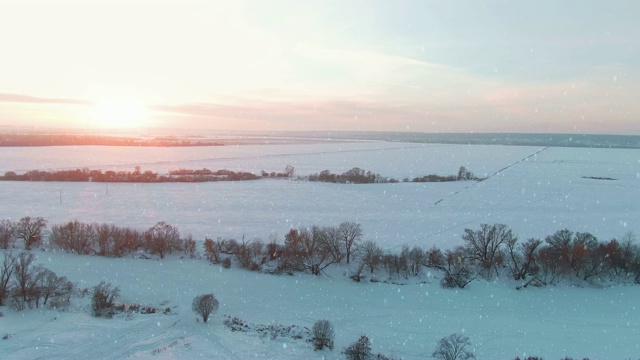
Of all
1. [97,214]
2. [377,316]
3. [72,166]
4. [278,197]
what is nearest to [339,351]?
[377,316]

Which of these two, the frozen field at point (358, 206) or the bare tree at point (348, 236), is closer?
the bare tree at point (348, 236)

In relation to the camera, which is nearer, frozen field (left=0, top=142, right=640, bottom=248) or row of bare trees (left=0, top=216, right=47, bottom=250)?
row of bare trees (left=0, top=216, right=47, bottom=250)

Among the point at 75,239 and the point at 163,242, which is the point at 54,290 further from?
→ the point at 75,239

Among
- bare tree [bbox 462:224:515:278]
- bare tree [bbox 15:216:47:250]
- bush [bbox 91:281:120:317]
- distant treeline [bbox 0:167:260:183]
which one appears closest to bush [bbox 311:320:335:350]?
bush [bbox 91:281:120:317]

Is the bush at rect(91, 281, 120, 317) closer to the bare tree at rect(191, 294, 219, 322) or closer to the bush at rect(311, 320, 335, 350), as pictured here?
the bare tree at rect(191, 294, 219, 322)

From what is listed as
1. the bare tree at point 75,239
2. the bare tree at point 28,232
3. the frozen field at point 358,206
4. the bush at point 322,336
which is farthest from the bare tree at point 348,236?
the bare tree at point 28,232

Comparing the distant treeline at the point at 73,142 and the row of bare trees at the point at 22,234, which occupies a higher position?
the distant treeline at the point at 73,142

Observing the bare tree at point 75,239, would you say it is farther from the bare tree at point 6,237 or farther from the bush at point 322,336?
the bush at point 322,336

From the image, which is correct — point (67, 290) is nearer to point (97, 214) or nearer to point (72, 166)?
point (97, 214)
